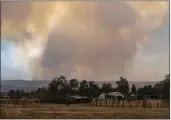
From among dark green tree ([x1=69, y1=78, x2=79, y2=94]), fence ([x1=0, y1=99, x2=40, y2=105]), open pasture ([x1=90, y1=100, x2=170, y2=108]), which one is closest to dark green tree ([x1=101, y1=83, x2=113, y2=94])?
open pasture ([x1=90, y1=100, x2=170, y2=108])

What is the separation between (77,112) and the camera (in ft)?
8.07

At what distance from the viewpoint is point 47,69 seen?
2469 millimetres

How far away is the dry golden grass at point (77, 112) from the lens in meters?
2.46

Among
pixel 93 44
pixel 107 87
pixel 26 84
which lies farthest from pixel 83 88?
pixel 26 84

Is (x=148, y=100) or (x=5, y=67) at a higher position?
(x=5, y=67)

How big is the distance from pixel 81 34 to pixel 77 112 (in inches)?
28.3

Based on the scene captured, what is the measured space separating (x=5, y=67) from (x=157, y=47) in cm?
141

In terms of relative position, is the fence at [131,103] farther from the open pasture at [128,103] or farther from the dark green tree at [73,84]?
the dark green tree at [73,84]

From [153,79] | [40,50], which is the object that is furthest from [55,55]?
[153,79]

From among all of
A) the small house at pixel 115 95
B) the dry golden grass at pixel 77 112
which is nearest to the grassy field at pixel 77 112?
the dry golden grass at pixel 77 112

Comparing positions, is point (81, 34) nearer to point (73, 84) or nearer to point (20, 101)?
point (73, 84)

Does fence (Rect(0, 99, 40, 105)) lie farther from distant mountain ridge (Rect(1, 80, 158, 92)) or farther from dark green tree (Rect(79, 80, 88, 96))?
dark green tree (Rect(79, 80, 88, 96))

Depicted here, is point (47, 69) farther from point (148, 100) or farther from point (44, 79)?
point (148, 100)

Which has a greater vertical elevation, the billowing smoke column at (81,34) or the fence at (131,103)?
the billowing smoke column at (81,34)
